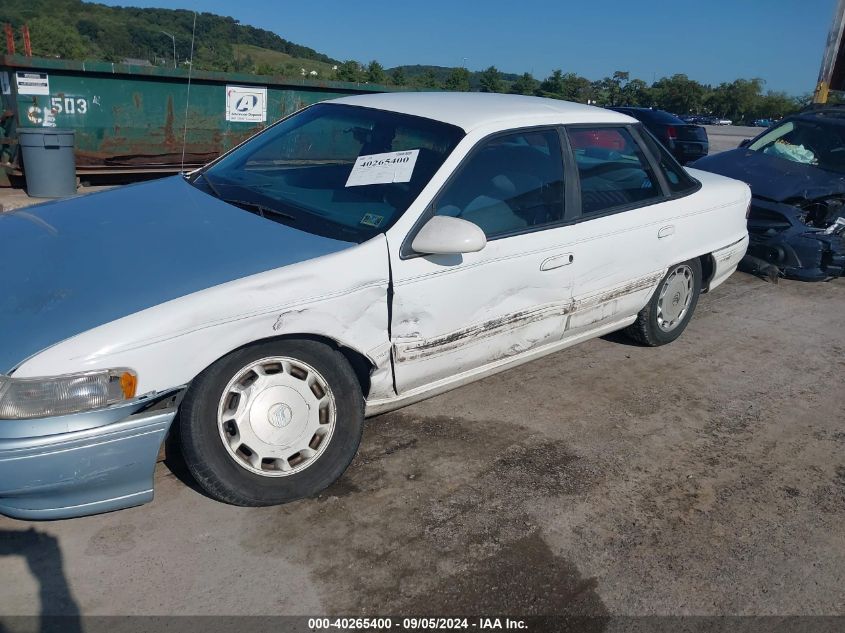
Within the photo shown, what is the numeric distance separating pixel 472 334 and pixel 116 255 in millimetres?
1593

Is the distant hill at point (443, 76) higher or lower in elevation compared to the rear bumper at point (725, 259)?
higher

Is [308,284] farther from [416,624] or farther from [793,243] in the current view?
[793,243]

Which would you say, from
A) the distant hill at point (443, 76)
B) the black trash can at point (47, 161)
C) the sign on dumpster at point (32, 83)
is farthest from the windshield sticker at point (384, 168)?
the distant hill at point (443, 76)

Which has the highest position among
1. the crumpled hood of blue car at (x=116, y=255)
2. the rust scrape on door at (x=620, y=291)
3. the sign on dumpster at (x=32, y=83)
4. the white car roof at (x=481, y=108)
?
the sign on dumpster at (x=32, y=83)

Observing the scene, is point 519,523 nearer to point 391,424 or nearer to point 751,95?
point 391,424

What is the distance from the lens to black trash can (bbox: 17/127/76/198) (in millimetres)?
8242

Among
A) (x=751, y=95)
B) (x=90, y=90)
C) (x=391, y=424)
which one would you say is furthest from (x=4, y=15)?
(x=751, y=95)

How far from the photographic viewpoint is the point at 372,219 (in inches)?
124

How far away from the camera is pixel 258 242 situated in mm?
2965

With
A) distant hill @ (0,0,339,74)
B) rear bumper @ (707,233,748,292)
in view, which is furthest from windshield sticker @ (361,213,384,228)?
distant hill @ (0,0,339,74)

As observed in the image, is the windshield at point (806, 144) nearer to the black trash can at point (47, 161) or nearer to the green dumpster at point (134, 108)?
the green dumpster at point (134, 108)

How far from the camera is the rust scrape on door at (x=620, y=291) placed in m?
3.98

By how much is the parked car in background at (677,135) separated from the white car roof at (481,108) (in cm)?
1191

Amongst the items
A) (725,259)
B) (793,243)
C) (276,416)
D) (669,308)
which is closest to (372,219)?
(276,416)
